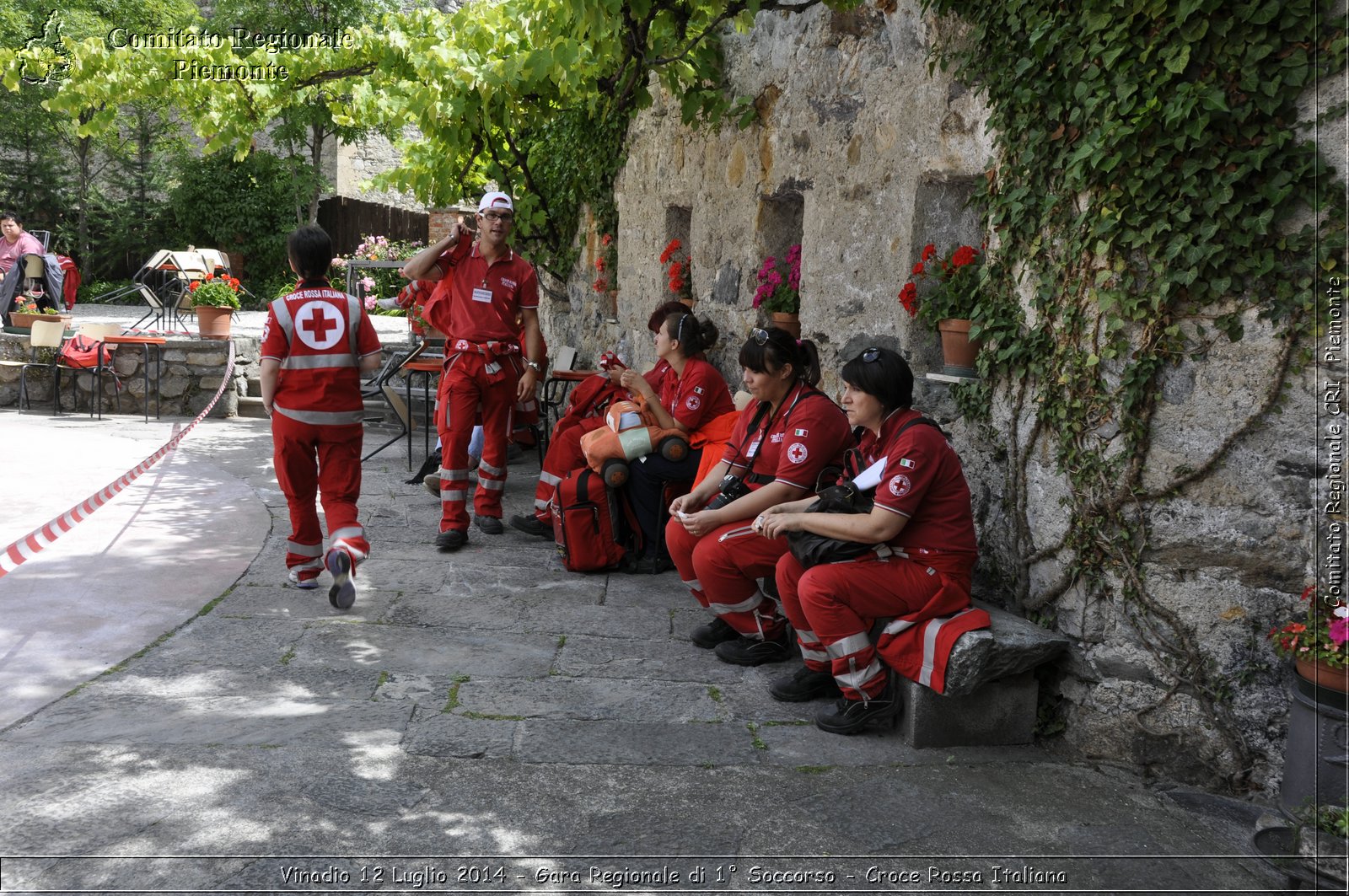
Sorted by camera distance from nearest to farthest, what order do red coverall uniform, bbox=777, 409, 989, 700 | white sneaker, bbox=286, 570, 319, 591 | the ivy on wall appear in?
the ivy on wall, red coverall uniform, bbox=777, 409, 989, 700, white sneaker, bbox=286, 570, 319, 591

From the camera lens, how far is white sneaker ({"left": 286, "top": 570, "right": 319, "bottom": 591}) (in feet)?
→ 17.5

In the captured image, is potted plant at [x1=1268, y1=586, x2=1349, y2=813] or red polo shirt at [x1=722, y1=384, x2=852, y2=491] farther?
red polo shirt at [x1=722, y1=384, x2=852, y2=491]

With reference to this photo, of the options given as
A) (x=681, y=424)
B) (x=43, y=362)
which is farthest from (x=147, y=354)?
(x=681, y=424)

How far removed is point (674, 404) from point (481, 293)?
1.40m

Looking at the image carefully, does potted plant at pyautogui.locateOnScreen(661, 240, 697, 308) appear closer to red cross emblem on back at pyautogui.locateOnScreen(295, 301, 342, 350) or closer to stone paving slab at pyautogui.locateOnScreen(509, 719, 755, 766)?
red cross emblem on back at pyautogui.locateOnScreen(295, 301, 342, 350)

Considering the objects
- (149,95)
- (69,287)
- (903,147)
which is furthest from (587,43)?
(69,287)

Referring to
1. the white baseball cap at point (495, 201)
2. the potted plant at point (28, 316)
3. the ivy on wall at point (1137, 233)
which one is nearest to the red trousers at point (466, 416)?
the white baseball cap at point (495, 201)

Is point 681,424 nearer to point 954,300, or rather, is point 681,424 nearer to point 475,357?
point 475,357

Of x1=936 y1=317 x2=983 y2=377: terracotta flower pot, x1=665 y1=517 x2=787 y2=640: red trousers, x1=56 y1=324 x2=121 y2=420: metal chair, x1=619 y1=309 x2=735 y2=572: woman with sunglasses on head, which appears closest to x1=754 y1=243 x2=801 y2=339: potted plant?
x1=619 y1=309 x2=735 y2=572: woman with sunglasses on head

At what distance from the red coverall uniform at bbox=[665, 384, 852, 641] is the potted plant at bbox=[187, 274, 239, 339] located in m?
7.75

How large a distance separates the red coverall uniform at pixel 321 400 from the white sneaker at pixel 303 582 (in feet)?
0.83

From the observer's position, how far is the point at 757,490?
4.54 metres

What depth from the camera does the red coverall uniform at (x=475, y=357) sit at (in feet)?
20.6

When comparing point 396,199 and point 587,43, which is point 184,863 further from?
point 396,199
